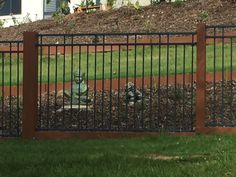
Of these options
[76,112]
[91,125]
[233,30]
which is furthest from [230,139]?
[233,30]

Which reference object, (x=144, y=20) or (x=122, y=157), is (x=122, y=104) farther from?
(x=144, y=20)

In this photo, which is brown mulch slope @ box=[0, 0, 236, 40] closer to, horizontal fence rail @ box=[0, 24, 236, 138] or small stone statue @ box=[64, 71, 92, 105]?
horizontal fence rail @ box=[0, 24, 236, 138]

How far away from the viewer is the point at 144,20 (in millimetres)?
17797

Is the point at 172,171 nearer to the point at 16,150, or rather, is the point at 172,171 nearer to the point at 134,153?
the point at 134,153

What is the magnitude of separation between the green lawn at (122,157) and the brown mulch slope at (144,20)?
7714mm

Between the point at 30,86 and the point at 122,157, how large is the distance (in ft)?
9.00

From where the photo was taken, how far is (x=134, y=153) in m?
7.86

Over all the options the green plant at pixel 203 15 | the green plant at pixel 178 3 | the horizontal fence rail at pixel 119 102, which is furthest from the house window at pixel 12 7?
the horizontal fence rail at pixel 119 102

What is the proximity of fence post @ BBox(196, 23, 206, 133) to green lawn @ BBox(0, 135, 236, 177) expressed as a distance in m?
0.33

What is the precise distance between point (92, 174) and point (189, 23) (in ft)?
35.6

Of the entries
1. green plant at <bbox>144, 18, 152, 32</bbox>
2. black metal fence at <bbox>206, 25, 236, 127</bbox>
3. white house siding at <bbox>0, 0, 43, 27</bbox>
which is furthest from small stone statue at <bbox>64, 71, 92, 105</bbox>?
white house siding at <bbox>0, 0, 43, 27</bbox>

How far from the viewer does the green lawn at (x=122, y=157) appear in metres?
6.43

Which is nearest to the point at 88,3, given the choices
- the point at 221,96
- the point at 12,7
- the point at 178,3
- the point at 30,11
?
the point at 30,11

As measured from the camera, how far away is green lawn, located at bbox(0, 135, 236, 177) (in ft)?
21.1
